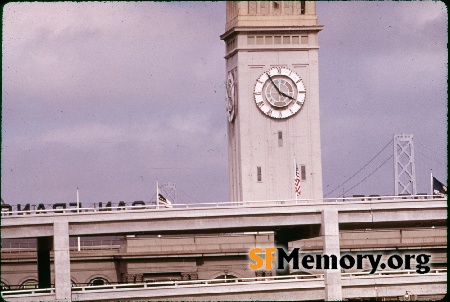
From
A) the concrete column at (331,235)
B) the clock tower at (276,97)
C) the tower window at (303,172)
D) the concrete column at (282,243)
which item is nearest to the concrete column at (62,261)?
the concrete column at (331,235)

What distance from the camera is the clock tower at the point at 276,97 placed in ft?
378

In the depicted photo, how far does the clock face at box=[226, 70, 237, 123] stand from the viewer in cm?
11744

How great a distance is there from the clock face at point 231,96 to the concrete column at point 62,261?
33.9 metres

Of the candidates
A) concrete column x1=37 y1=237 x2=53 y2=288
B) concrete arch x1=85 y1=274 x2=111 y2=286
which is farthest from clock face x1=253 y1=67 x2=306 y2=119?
concrete column x1=37 y1=237 x2=53 y2=288

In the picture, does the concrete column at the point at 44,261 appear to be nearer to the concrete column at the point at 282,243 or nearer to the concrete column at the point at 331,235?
the concrete column at the point at 282,243

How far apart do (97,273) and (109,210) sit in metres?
18.2

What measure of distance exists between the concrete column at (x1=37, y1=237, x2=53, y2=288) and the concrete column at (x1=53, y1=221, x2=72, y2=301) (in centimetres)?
594

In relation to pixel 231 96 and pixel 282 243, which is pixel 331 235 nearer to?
pixel 282 243

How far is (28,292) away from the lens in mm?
91438

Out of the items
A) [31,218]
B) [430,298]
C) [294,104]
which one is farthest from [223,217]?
[294,104]

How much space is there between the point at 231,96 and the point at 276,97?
5084mm

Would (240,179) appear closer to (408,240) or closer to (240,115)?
(240,115)

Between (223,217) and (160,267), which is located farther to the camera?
(160,267)

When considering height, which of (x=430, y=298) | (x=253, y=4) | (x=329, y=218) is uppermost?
(x=253, y=4)
